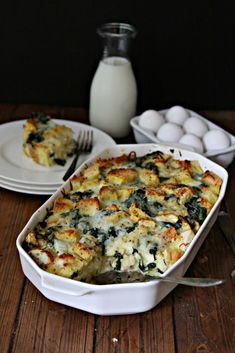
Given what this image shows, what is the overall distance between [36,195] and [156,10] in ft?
2.78

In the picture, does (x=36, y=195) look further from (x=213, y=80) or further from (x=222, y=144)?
(x=213, y=80)

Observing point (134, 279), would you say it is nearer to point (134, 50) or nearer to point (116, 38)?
point (116, 38)

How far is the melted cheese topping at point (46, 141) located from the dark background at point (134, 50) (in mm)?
431

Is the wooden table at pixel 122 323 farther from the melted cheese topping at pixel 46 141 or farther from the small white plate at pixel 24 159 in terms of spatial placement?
the melted cheese topping at pixel 46 141

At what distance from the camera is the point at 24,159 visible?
1820 millimetres

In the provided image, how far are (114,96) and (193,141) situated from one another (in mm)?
325

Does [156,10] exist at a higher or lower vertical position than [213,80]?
higher

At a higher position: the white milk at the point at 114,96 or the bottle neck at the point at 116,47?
the bottle neck at the point at 116,47

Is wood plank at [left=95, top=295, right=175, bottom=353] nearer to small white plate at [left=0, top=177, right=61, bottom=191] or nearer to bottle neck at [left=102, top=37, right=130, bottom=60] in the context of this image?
small white plate at [left=0, top=177, right=61, bottom=191]

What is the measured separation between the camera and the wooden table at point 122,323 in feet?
3.99

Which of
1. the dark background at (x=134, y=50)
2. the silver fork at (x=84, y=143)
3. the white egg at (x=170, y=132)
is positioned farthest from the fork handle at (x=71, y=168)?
the dark background at (x=134, y=50)

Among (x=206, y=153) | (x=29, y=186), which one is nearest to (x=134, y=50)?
(x=206, y=153)

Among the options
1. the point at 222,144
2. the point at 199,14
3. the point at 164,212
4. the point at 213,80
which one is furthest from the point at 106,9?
the point at 164,212

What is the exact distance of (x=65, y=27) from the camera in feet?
6.98
